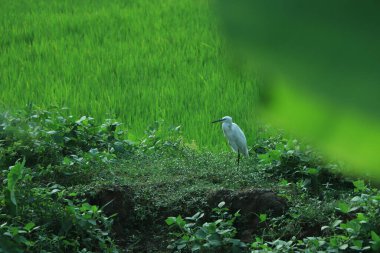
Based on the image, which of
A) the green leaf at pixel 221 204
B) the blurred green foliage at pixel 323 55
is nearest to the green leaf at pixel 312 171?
the green leaf at pixel 221 204

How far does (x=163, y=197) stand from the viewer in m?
3.60

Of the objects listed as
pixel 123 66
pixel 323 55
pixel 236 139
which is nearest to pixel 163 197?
pixel 236 139

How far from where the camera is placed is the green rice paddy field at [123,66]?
5602 mm

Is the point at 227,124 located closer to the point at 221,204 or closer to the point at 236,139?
the point at 236,139

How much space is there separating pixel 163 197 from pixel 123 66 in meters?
3.30

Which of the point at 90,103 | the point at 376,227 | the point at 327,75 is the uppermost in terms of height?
the point at 327,75

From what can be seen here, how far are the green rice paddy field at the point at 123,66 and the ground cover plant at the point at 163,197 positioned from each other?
1.93ft

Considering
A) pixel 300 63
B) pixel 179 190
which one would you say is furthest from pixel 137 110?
pixel 300 63

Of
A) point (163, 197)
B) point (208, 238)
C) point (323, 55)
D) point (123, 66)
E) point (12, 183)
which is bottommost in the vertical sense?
point (123, 66)

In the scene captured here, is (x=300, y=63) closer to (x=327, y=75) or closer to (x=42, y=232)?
(x=327, y=75)

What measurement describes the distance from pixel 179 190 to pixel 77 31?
15.5 feet

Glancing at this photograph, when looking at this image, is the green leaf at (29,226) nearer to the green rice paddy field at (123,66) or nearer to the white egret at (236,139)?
the white egret at (236,139)

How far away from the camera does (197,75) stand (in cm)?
621

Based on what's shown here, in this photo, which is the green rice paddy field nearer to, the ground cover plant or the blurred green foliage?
the ground cover plant
